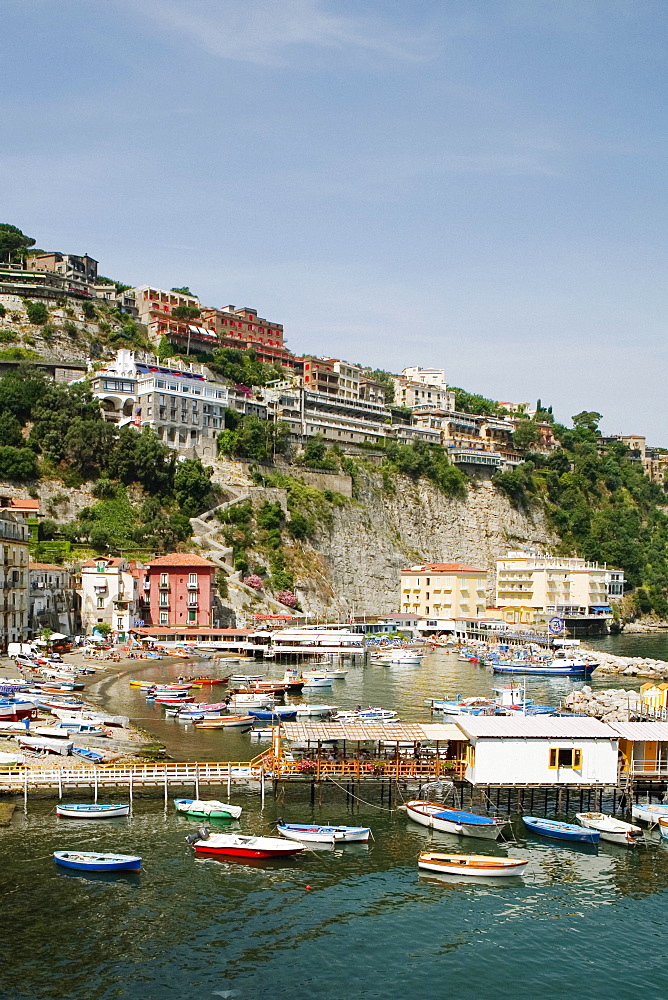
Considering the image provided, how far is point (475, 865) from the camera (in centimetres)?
2805

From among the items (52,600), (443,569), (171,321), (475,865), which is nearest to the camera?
(475,865)

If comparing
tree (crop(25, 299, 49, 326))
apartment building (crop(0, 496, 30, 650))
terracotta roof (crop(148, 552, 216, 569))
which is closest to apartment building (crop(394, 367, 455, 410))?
tree (crop(25, 299, 49, 326))

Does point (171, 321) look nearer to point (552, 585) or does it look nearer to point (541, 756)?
point (552, 585)

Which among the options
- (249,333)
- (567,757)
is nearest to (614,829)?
(567,757)

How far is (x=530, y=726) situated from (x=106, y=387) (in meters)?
87.0

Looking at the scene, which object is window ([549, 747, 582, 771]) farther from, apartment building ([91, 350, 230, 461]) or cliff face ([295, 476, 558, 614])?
apartment building ([91, 350, 230, 461])

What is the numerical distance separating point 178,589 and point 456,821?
59806 mm

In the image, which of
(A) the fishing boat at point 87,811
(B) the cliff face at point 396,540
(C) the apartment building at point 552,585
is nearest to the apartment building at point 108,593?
(B) the cliff face at point 396,540

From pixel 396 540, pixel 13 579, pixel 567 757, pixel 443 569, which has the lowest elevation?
pixel 567 757

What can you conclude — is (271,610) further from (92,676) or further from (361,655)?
(92,676)

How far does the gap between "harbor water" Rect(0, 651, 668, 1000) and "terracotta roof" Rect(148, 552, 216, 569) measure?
178ft

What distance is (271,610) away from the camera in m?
96.2

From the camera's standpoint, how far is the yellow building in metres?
114

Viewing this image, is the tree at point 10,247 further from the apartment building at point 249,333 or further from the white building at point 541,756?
the white building at point 541,756
